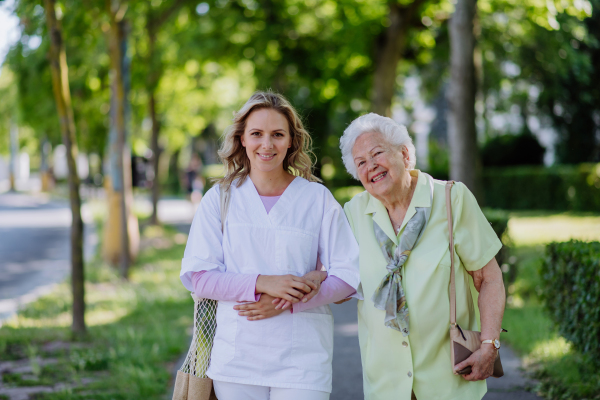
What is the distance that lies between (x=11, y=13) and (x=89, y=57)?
578cm

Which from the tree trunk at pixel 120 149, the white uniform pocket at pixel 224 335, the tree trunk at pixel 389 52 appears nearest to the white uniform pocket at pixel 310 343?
the white uniform pocket at pixel 224 335

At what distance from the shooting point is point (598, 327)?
4086 mm

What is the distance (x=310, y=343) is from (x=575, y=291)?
2816 mm

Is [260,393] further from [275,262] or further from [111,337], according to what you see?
[111,337]

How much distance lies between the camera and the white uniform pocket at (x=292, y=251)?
2.51 metres

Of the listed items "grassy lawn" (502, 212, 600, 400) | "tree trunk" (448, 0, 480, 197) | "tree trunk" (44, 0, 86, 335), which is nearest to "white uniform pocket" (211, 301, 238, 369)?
"grassy lawn" (502, 212, 600, 400)

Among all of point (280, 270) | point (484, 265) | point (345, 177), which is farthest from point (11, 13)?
point (345, 177)

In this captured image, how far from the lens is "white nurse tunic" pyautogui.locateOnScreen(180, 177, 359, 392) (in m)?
2.47

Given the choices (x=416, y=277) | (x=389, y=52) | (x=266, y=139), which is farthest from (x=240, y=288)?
(x=389, y=52)

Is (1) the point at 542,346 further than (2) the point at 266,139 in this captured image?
Yes

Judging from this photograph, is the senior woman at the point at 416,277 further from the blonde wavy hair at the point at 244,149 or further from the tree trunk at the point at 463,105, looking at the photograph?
the tree trunk at the point at 463,105

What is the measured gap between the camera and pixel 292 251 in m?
2.53

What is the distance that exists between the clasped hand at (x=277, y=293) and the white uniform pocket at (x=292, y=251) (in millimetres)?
70

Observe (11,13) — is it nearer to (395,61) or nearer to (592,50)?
(395,61)
